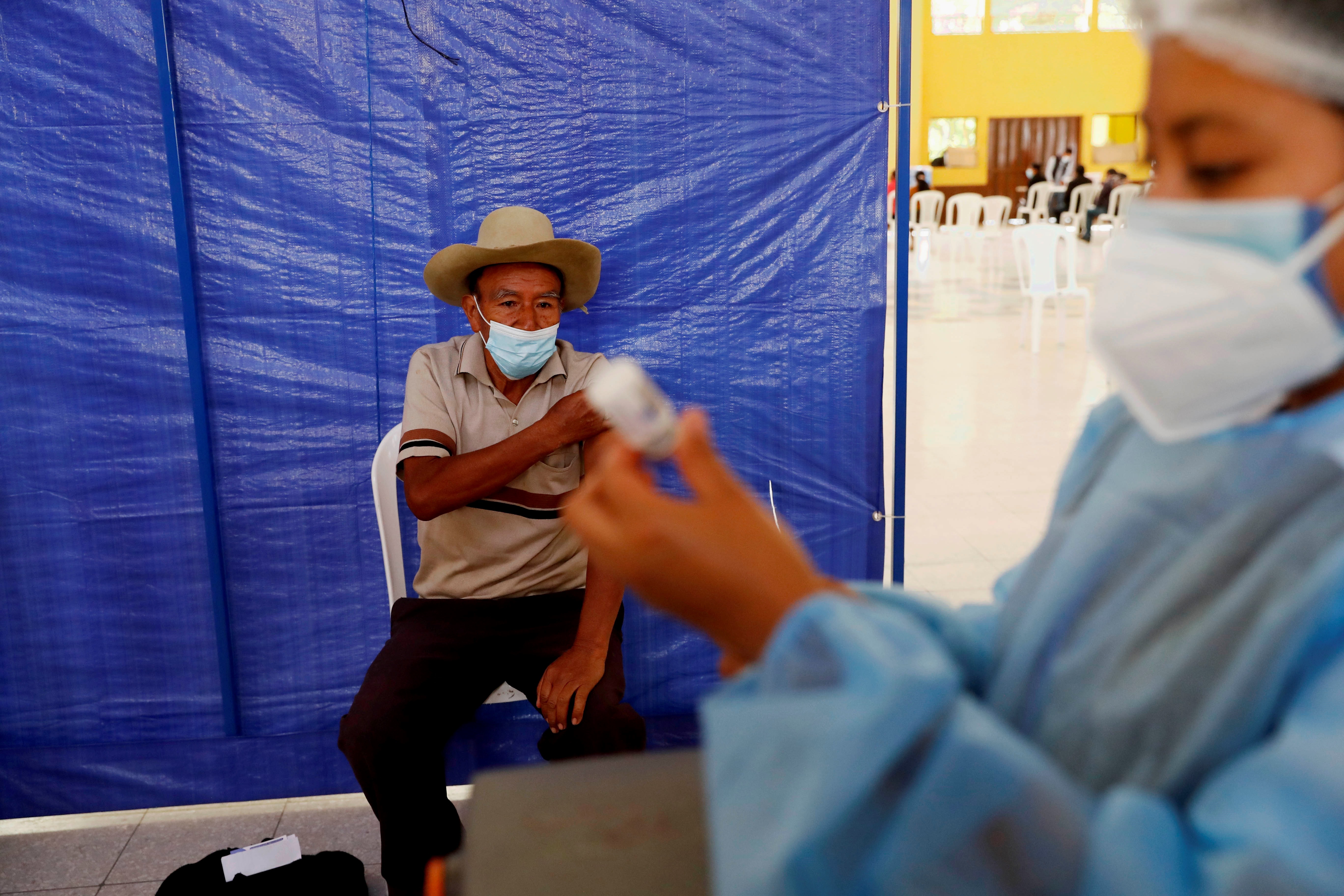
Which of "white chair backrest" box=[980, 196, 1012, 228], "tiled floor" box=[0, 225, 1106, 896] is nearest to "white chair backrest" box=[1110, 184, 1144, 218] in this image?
"white chair backrest" box=[980, 196, 1012, 228]

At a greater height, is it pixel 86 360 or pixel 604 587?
pixel 86 360

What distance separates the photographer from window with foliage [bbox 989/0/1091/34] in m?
19.7

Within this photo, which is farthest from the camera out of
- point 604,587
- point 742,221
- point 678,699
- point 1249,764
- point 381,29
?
point 678,699

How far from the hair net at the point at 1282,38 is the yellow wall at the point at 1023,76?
20.3 metres

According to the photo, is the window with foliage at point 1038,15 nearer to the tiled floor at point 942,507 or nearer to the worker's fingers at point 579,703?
the tiled floor at point 942,507

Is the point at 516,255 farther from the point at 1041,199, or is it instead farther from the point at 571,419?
the point at 1041,199

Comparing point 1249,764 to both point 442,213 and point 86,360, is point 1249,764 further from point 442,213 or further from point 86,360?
point 86,360

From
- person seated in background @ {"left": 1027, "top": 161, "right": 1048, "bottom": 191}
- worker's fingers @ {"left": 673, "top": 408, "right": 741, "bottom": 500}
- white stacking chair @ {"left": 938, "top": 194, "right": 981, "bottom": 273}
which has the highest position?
person seated in background @ {"left": 1027, "top": 161, "right": 1048, "bottom": 191}

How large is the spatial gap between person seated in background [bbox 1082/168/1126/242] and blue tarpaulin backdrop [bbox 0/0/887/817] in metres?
12.9

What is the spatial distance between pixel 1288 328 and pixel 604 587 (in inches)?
57.0

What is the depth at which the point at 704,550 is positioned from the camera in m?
0.59

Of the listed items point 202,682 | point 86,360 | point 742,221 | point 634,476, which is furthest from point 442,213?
point 634,476

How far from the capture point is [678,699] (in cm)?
242

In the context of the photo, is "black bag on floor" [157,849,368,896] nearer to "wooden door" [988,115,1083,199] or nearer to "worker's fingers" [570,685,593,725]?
"worker's fingers" [570,685,593,725]
